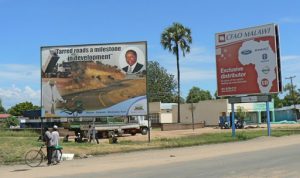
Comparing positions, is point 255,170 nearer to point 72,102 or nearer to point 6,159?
point 6,159

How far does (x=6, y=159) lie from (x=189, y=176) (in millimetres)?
11401

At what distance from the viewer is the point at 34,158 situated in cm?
2172

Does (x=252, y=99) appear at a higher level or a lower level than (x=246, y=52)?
lower

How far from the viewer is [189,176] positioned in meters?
14.6

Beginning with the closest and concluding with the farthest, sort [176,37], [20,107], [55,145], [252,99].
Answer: [55,145]
[252,99]
[176,37]
[20,107]

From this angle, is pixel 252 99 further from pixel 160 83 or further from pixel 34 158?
pixel 160 83

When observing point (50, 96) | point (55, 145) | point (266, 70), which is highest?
point (266, 70)

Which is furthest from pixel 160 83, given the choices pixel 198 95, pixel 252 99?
pixel 252 99

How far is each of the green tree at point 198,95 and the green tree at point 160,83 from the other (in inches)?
710

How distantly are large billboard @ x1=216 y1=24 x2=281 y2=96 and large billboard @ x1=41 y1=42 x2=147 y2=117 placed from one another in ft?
30.1

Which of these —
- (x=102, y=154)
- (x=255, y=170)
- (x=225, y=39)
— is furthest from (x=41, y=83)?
(x=255, y=170)

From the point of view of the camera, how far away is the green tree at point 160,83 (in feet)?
376

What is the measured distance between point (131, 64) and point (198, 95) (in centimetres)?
10405

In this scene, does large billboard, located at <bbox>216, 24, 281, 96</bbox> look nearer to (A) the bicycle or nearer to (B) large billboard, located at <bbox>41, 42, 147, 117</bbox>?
(B) large billboard, located at <bbox>41, 42, 147, 117</bbox>
